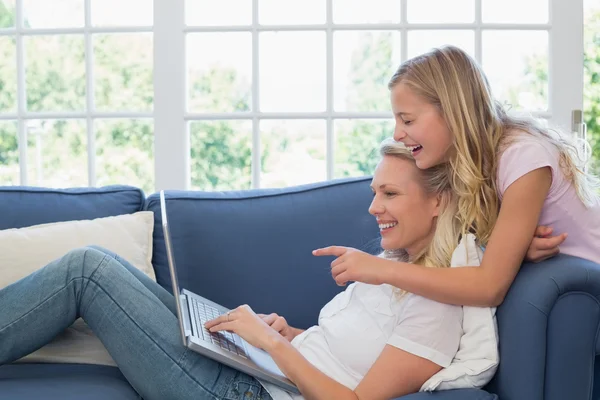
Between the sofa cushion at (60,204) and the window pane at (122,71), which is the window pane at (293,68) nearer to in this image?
the sofa cushion at (60,204)

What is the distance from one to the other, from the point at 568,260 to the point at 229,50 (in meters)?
2.17

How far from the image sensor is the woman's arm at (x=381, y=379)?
1.48 meters

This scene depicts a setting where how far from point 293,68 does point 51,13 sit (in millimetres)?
2047

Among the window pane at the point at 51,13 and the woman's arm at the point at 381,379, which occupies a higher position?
the window pane at the point at 51,13

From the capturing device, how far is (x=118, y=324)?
175 centimetres

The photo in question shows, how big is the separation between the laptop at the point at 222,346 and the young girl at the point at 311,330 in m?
0.03

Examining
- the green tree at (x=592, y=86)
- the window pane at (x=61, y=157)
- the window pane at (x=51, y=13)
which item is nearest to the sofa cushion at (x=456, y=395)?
the window pane at (x=51, y=13)

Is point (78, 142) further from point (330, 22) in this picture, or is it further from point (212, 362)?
point (212, 362)

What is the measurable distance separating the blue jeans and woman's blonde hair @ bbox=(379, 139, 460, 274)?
1.54 ft

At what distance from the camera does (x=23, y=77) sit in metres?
3.17

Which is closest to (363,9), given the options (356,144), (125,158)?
(356,144)

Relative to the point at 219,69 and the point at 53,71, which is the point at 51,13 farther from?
the point at 219,69

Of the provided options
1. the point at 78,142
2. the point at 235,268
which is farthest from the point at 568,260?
the point at 78,142

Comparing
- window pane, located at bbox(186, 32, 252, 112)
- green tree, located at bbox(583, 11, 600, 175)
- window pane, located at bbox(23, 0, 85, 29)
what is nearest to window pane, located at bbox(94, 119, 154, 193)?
window pane, located at bbox(186, 32, 252, 112)
